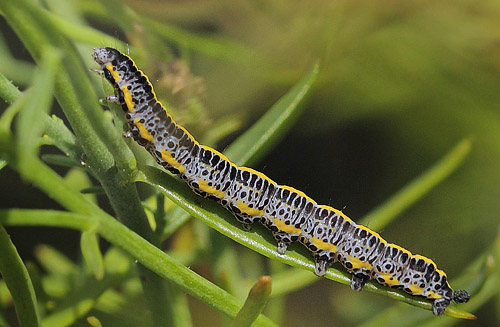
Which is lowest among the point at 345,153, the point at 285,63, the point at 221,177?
the point at 345,153

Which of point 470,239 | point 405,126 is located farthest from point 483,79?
point 470,239

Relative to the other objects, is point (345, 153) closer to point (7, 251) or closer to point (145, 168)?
point (145, 168)

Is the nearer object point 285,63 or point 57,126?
point 57,126

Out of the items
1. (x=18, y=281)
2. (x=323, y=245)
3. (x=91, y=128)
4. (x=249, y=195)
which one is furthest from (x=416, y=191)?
(x=18, y=281)

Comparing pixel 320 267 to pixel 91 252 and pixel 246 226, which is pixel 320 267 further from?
pixel 91 252

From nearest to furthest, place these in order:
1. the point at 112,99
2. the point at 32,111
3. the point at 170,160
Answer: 1. the point at 32,111
2. the point at 112,99
3. the point at 170,160
